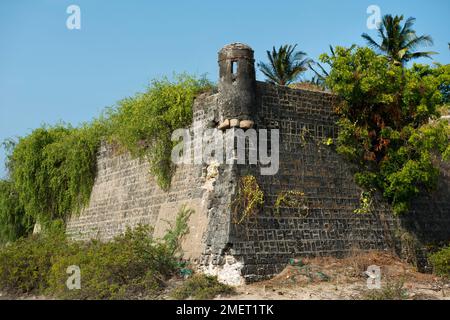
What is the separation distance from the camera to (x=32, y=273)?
48.4ft

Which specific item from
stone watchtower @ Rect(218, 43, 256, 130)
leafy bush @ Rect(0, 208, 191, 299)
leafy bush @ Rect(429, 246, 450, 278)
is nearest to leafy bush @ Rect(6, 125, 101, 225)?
leafy bush @ Rect(0, 208, 191, 299)

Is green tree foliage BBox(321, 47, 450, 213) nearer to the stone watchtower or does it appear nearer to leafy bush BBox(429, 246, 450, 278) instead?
leafy bush BBox(429, 246, 450, 278)

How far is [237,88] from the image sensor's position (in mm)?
13242

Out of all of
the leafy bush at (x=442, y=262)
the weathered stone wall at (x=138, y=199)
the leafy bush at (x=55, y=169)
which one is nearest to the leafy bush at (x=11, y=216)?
the leafy bush at (x=55, y=169)

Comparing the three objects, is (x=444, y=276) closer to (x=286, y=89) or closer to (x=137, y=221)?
(x=286, y=89)

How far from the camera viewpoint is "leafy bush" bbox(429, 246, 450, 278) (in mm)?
14547

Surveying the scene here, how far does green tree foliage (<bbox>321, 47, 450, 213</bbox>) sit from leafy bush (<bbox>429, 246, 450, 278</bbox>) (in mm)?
1371

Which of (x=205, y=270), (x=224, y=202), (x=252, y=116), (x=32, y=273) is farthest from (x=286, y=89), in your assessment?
(x=32, y=273)

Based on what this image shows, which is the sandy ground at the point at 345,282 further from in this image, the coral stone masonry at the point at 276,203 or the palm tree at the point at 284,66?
the palm tree at the point at 284,66

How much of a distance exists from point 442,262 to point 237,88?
6437 mm

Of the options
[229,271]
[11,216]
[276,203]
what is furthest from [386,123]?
[11,216]

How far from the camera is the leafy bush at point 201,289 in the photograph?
11.5 metres

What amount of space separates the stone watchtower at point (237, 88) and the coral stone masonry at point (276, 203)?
0.02 m
